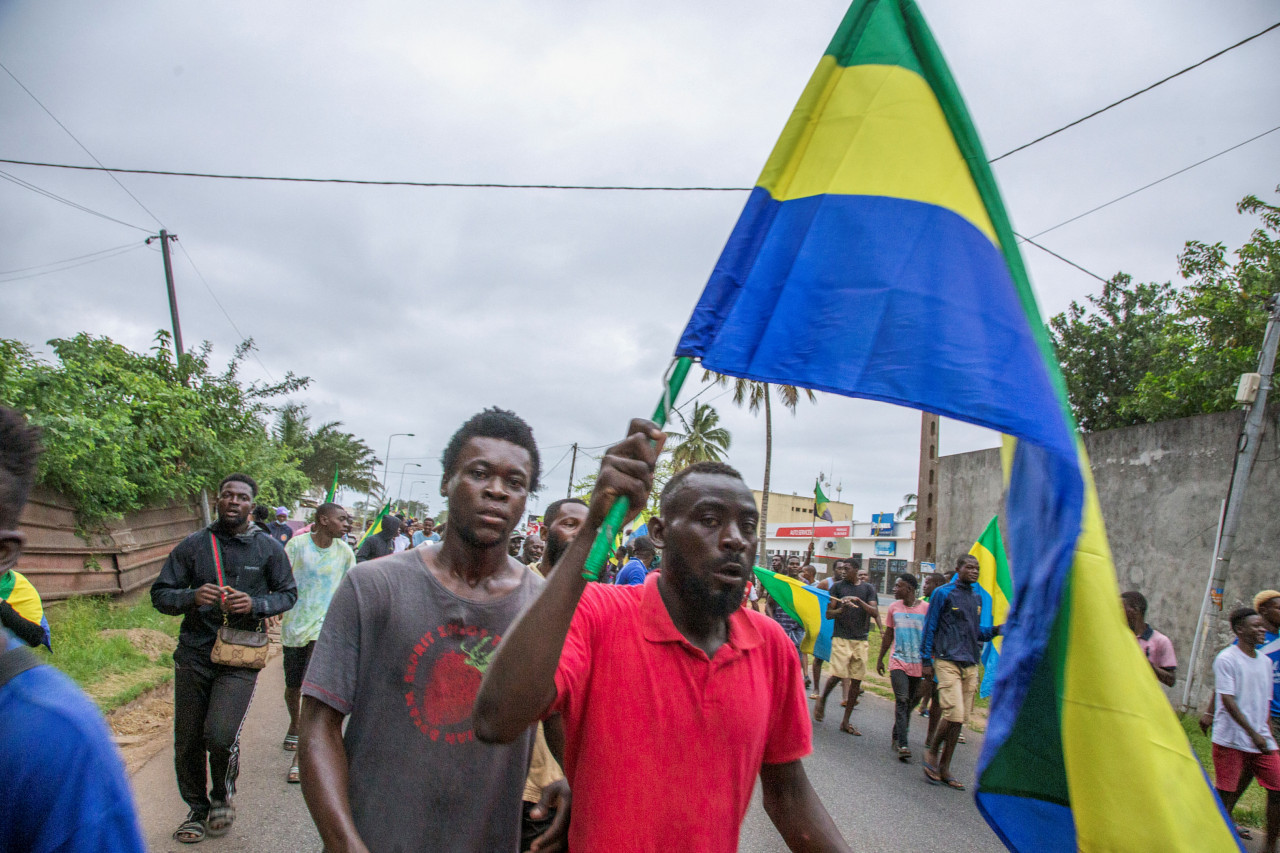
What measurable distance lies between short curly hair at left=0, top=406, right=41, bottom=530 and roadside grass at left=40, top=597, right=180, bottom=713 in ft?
23.0

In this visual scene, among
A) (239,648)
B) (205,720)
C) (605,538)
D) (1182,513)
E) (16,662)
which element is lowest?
(205,720)

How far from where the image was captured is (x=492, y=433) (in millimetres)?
2721

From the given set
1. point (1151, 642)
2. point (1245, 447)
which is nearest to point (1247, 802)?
point (1151, 642)

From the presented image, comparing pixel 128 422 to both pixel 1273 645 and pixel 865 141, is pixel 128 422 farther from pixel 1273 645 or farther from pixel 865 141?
pixel 1273 645

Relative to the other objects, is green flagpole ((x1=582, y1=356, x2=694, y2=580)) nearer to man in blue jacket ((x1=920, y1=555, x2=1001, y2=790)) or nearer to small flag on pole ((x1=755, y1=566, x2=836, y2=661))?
man in blue jacket ((x1=920, y1=555, x2=1001, y2=790))

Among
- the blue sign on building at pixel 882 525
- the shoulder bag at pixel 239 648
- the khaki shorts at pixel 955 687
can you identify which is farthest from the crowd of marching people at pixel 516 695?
the blue sign on building at pixel 882 525

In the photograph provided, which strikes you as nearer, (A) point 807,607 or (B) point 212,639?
(B) point 212,639

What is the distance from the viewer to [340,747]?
2.21m

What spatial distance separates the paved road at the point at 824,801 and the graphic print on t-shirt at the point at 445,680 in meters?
3.16

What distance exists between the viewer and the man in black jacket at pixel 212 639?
4.50 metres

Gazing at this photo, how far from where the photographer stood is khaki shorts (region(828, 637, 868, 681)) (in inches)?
378

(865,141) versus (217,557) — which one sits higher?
(865,141)

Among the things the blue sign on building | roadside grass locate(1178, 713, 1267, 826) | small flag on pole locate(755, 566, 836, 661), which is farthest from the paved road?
the blue sign on building

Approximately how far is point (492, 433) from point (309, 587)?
4.53 meters
